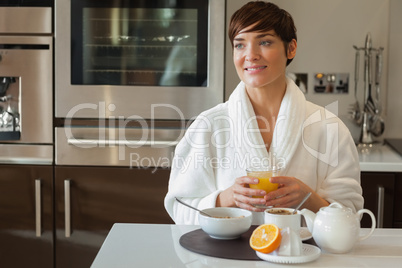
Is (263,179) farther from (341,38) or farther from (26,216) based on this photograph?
(341,38)

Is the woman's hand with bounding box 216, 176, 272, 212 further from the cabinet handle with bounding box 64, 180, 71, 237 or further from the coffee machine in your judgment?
Result: the coffee machine

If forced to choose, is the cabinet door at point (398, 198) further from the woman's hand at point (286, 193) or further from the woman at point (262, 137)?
the woman's hand at point (286, 193)

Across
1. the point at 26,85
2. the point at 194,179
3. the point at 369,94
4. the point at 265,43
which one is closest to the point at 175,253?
the point at 194,179

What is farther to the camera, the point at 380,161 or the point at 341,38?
the point at 341,38

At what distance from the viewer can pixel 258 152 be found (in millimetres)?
1932

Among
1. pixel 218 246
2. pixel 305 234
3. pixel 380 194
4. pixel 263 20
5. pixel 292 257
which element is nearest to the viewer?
pixel 292 257

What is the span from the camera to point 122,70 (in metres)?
2.82

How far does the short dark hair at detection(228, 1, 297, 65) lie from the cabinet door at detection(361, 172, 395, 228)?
96 centimetres

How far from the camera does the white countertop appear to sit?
2.64m

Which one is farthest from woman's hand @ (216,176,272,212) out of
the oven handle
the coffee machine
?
the coffee machine

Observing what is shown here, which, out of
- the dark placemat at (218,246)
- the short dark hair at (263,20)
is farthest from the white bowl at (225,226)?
the short dark hair at (263,20)

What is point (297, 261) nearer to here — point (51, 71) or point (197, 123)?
point (197, 123)

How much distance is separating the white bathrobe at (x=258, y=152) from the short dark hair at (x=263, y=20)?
0.19 metres

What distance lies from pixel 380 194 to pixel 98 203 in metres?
1.27
